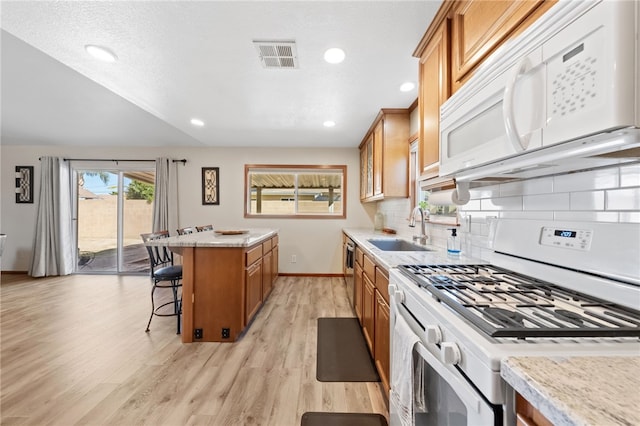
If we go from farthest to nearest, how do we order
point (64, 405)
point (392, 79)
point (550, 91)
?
point (392, 79) → point (64, 405) → point (550, 91)

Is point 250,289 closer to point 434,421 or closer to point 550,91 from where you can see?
point 434,421

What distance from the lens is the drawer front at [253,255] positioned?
8.35 feet

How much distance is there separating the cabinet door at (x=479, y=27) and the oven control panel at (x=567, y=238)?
775mm

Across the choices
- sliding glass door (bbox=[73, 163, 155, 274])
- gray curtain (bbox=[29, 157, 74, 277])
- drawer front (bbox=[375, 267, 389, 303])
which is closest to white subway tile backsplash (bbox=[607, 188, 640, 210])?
drawer front (bbox=[375, 267, 389, 303])

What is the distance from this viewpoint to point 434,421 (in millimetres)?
866

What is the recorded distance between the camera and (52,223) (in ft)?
15.0

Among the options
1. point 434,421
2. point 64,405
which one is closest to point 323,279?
point 64,405

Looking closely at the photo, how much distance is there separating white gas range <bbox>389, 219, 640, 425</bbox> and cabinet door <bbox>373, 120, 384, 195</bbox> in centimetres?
199

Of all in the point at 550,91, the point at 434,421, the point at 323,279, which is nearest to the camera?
the point at 550,91

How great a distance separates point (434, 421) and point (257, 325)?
217cm

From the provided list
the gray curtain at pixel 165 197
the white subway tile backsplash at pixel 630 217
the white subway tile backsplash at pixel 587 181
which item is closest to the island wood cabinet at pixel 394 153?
the white subway tile backsplash at pixel 587 181

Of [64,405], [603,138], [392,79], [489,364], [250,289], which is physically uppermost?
[392,79]

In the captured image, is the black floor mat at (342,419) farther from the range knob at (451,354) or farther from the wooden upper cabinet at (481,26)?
the wooden upper cabinet at (481,26)

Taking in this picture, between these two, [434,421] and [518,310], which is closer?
[518,310]
